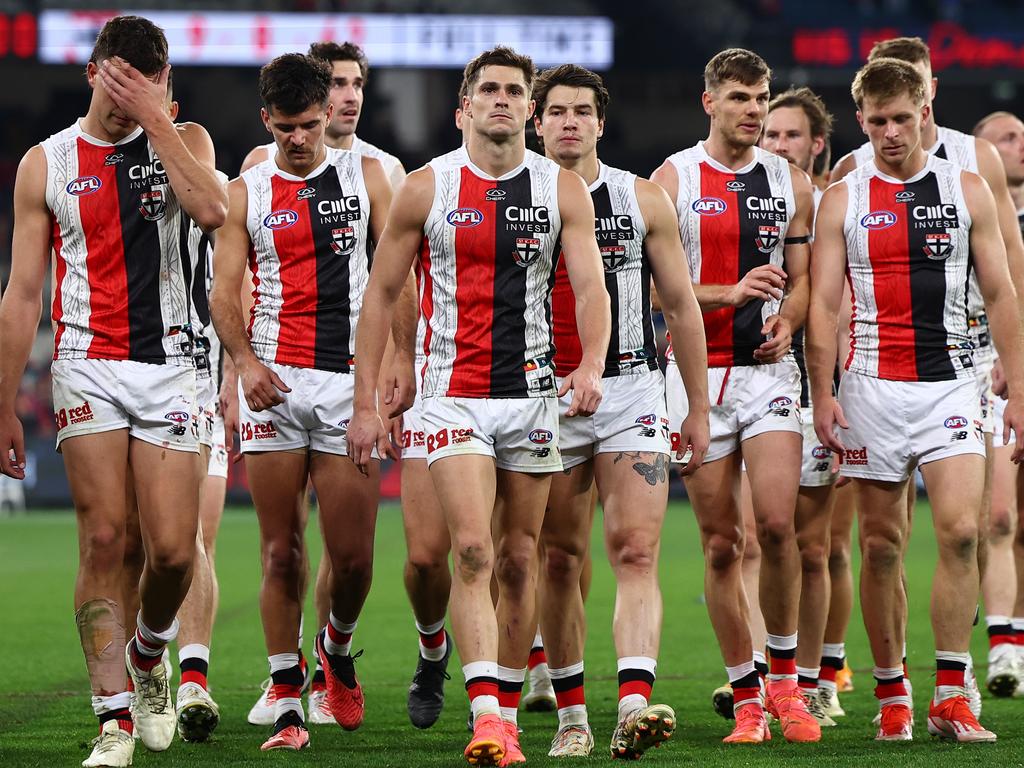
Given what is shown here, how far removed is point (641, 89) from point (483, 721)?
25423mm

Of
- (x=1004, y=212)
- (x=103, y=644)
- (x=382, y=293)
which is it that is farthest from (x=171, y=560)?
(x=1004, y=212)

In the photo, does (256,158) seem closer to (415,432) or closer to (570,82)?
(570,82)

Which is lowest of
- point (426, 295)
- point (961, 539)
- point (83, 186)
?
point (961, 539)

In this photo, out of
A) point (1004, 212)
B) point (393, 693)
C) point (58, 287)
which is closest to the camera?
point (58, 287)

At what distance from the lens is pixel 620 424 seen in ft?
19.4

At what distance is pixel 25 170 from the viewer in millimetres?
5699

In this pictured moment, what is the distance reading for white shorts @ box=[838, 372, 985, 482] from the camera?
6.21 metres

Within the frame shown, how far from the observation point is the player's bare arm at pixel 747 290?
21.0ft

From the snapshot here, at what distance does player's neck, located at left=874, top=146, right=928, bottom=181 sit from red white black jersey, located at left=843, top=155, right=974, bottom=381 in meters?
0.02

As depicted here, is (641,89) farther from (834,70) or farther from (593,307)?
(593,307)

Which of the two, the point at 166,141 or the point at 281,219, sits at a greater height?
the point at 166,141

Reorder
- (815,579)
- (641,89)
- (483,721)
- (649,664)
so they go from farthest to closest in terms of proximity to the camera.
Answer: (641,89) < (815,579) < (649,664) < (483,721)

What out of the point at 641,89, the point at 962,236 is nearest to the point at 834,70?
the point at 641,89

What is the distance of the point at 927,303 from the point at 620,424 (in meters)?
1.45
